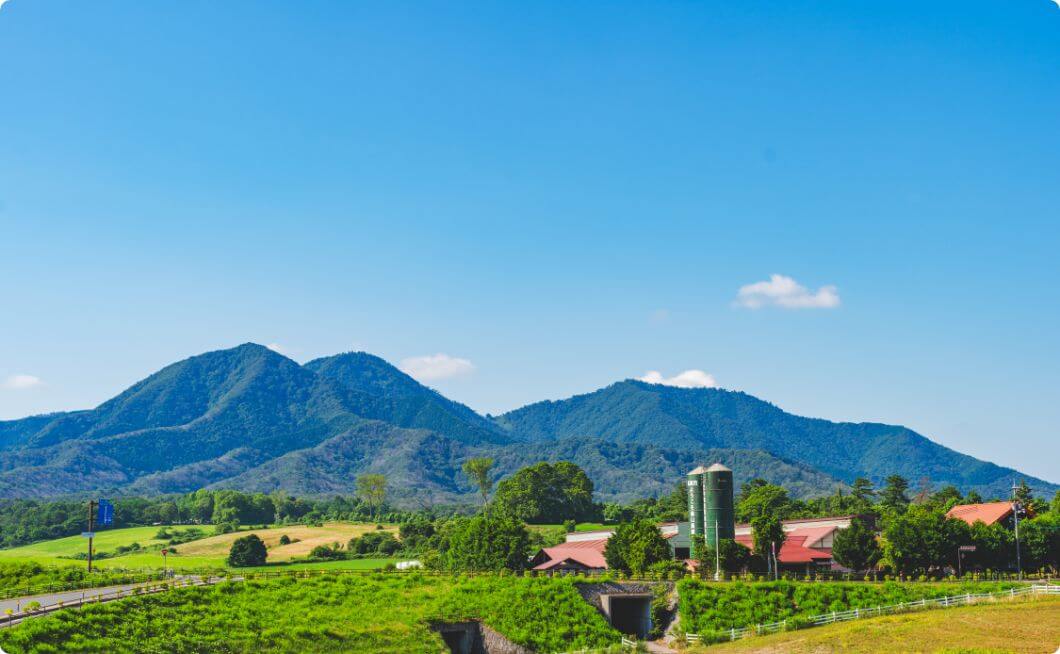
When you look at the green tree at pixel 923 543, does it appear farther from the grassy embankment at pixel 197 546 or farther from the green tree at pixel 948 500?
the grassy embankment at pixel 197 546

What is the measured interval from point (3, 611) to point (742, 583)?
169ft

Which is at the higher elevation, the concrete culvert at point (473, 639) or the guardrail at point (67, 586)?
the guardrail at point (67, 586)

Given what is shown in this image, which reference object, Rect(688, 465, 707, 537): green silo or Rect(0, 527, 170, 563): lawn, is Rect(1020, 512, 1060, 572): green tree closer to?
Rect(688, 465, 707, 537): green silo

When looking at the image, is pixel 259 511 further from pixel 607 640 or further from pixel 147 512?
pixel 607 640

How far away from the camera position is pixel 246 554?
389 feet

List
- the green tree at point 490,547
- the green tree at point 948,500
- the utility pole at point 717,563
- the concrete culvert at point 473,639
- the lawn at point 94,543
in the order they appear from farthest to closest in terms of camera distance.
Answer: the lawn at point 94,543, the green tree at point 948,500, the green tree at point 490,547, the utility pole at point 717,563, the concrete culvert at point 473,639

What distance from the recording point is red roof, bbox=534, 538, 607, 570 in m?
97.3

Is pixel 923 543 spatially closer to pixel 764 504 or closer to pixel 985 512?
pixel 985 512

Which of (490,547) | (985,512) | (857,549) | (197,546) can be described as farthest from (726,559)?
(197,546)

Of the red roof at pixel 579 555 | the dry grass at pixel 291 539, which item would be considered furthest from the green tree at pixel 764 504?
the dry grass at pixel 291 539

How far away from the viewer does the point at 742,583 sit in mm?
74000

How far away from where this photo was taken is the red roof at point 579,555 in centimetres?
9731

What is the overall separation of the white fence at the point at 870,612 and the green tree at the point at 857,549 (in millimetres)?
16912

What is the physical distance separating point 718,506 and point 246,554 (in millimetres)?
61193
